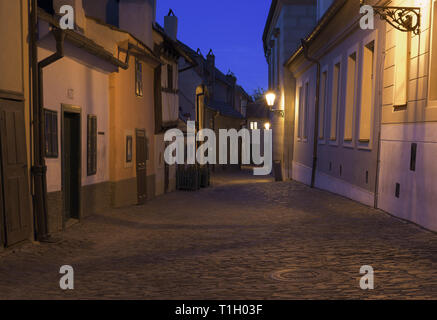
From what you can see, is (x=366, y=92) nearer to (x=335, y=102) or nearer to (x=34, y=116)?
(x=335, y=102)

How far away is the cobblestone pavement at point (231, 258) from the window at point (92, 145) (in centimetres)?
109

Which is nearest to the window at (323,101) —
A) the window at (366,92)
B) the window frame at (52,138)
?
the window at (366,92)

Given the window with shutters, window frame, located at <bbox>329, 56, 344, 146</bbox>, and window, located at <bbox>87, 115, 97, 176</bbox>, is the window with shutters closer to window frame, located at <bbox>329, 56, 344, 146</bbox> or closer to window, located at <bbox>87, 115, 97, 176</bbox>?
window frame, located at <bbox>329, 56, 344, 146</bbox>

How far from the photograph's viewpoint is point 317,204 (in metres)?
13.1

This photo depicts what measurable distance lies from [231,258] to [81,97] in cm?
547

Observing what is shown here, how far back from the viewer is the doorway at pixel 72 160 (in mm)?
10164

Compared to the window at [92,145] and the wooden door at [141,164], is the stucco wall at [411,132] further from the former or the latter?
the wooden door at [141,164]

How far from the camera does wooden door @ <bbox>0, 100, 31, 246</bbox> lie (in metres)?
6.92

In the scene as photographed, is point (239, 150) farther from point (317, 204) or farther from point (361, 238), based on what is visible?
point (361, 238)

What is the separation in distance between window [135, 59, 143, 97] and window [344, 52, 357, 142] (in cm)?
611

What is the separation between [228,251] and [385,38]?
6.63 meters

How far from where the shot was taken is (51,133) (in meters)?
8.79

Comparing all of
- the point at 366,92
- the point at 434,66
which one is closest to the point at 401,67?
the point at 434,66

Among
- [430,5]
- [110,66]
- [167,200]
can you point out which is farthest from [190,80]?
[430,5]
